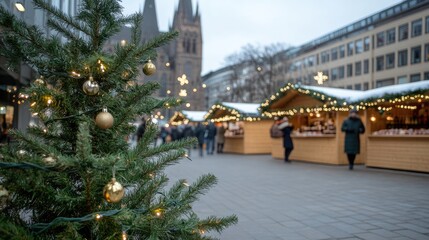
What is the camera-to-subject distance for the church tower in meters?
92.5

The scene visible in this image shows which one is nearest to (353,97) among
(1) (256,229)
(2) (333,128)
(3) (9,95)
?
(2) (333,128)

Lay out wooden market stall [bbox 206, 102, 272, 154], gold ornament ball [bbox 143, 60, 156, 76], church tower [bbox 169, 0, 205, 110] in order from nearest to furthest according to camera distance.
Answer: gold ornament ball [bbox 143, 60, 156, 76] → wooden market stall [bbox 206, 102, 272, 154] → church tower [bbox 169, 0, 205, 110]

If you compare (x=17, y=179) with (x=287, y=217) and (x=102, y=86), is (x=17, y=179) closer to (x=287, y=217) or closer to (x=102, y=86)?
(x=102, y=86)

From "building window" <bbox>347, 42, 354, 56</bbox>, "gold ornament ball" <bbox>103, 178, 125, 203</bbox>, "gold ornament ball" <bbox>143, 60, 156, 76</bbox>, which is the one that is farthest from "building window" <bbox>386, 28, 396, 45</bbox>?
"gold ornament ball" <bbox>103, 178, 125, 203</bbox>

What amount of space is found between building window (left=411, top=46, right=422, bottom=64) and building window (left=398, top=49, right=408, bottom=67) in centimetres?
96

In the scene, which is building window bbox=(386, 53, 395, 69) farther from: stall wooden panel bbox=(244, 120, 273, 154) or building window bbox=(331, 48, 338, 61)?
stall wooden panel bbox=(244, 120, 273, 154)

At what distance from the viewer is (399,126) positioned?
13.9 meters

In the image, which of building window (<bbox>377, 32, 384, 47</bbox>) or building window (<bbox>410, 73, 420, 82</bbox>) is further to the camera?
building window (<bbox>377, 32, 384, 47</bbox>)

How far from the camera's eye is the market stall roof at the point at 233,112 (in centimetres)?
2212

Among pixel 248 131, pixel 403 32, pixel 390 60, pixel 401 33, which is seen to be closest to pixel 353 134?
pixel 248 131

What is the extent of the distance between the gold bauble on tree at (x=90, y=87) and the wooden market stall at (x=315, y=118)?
12.9 meters

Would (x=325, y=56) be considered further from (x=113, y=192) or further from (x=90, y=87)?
(x=113, y=192)

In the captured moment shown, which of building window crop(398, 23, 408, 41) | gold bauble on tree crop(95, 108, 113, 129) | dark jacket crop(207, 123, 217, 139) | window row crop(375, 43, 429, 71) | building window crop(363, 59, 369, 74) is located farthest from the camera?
building window crop(363, 59, 369, 74)

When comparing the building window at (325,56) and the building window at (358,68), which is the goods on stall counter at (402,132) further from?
the building window at (325,56)
